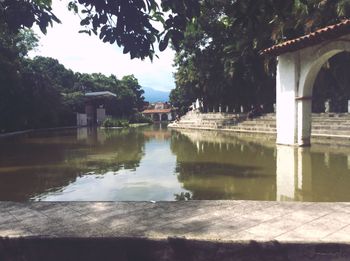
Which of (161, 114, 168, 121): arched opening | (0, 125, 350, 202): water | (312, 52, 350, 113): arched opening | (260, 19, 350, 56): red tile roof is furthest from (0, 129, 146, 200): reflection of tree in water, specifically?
(161, 114, 168, 121): arched opening

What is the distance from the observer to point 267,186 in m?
7.23

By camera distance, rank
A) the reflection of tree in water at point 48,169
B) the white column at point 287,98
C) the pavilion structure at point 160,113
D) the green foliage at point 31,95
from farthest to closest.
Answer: the pavilion structure at point 160,113, the green foliage at point 31,95, the white column at point 287,98, the reflection of tree in water at point 48,169

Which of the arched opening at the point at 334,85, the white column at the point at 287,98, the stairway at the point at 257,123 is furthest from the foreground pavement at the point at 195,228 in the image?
the arched opening at the point at 334,85

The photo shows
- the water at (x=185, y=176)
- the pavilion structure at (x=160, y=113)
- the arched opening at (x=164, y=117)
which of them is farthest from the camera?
the arched opening at (x=164, y=117)

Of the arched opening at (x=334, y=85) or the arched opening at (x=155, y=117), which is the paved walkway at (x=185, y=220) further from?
the arched opening at (x=155, y=117)

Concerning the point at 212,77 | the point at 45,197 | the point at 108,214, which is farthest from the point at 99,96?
the point at 108,214

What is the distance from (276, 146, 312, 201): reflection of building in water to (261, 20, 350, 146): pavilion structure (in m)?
1.17

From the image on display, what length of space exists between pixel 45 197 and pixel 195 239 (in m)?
4.63

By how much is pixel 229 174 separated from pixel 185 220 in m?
5.40

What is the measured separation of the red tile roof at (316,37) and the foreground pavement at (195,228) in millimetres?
8093

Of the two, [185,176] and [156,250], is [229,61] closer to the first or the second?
[185,176]

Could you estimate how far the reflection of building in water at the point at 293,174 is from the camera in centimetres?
650

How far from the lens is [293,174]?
27.2ft

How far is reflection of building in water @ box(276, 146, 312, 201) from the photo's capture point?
650cm
